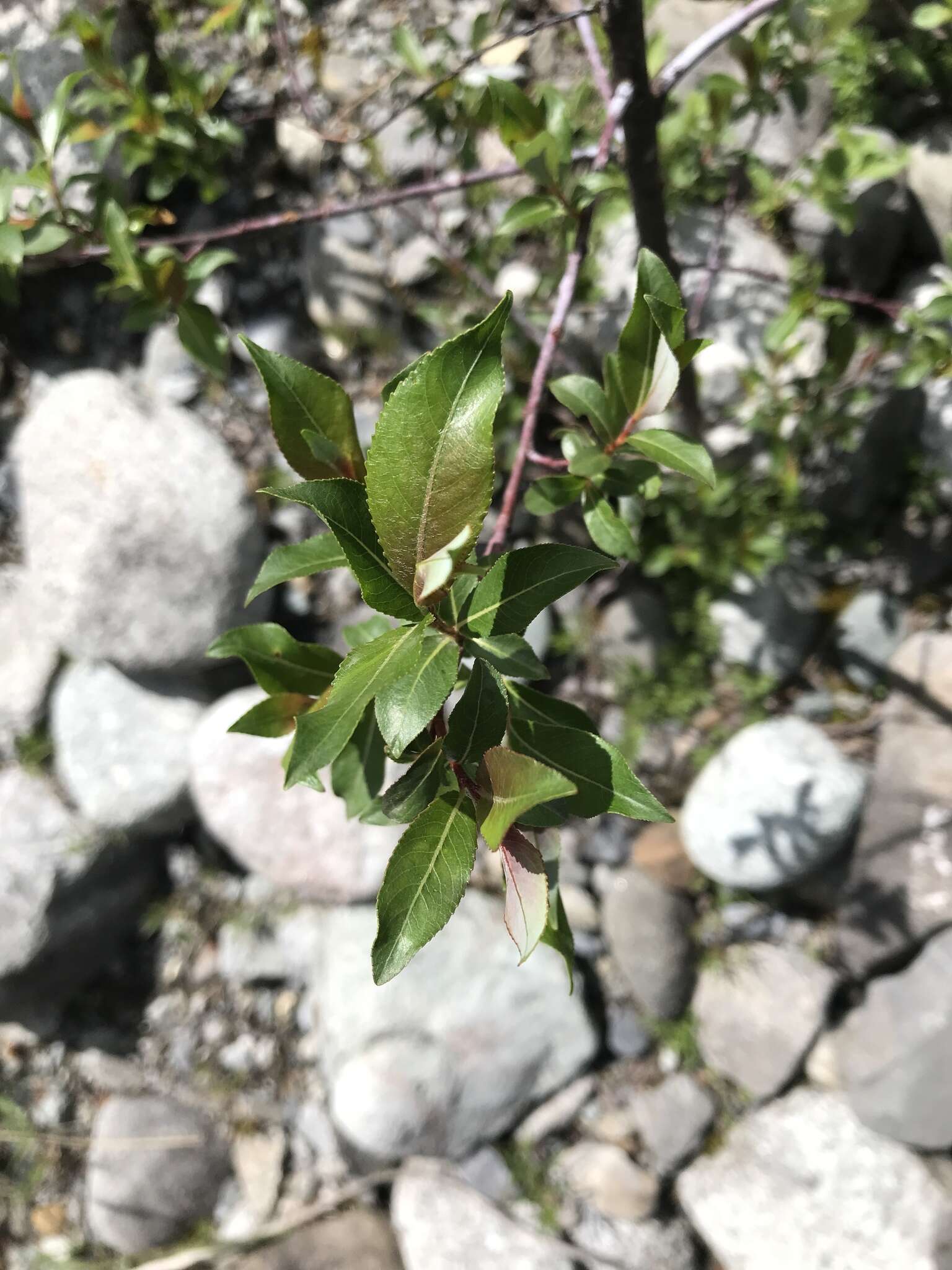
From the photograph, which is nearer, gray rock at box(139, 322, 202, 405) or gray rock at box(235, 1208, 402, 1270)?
gray rock at box(235, 1208, 402, 1270)

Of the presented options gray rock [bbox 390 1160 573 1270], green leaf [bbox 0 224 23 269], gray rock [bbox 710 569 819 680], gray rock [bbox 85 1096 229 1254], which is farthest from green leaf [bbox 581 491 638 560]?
gray rock [bbox 85 1096 229 1254]

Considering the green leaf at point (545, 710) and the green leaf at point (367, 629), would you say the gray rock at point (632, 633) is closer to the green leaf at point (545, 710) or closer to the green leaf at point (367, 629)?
the green leaf at point (367, 629)

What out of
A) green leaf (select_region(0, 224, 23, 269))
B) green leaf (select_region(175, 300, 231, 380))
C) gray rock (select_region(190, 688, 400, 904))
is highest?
green leaf (select_region(0, 224, 23, 269))

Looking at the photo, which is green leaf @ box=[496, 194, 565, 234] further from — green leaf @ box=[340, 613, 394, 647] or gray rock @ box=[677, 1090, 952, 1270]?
gray rock @ box=[677, 1090, 952, 1270]

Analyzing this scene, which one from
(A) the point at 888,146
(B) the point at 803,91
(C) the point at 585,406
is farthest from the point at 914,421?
(C) the point at 585,406

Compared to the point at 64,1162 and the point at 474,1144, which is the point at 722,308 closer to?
the point at 474,1144

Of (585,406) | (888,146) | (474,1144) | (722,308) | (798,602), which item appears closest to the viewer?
(585,406)

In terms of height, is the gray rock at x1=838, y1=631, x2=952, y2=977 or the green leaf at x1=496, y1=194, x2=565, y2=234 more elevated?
the green leaf at x1=496, y1=194, x2=565, y2=234

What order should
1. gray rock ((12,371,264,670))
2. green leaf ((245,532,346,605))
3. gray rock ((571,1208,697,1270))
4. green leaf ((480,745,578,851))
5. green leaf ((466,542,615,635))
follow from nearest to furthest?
green leaf ((480,745,578,851)) < green leaf ((466,542,615,635)) < green leaf ((245,532,346,605)) < gray rock ((571,1208,697,1270)) < gray rock ((12,371,264,670))

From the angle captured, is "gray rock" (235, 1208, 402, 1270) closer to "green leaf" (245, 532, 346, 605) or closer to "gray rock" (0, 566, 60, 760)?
"gray rock" (0, 566, 60, 760)

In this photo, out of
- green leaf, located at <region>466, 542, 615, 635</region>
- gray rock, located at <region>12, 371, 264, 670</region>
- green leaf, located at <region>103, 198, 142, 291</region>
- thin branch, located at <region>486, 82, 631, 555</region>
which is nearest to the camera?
green leaf, located at <region>466, 542, 615, 635</region>

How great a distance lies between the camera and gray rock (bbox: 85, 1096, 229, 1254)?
11.0 feet

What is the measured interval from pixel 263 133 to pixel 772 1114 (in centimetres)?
413

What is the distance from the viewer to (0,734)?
11.5 ft
